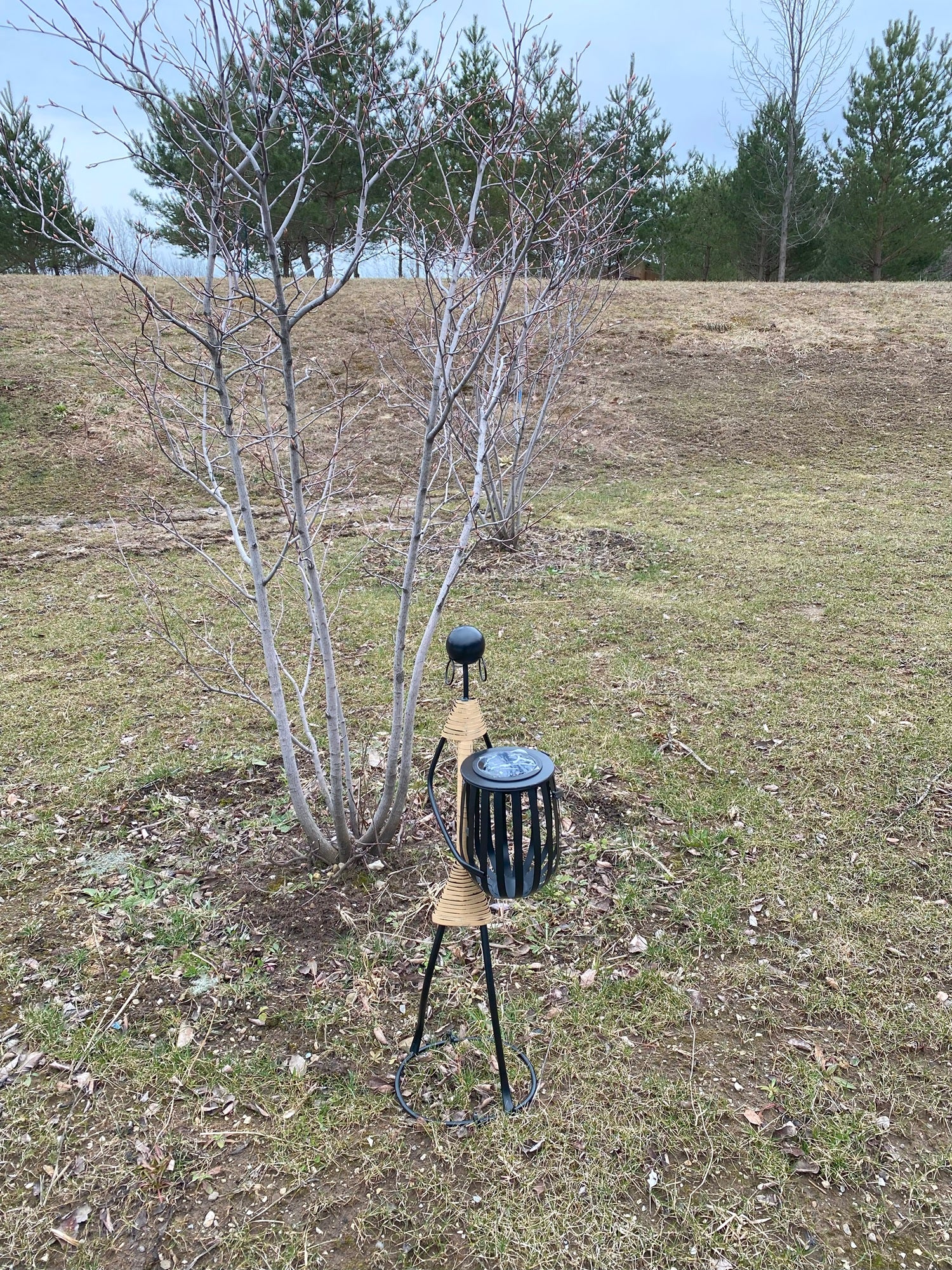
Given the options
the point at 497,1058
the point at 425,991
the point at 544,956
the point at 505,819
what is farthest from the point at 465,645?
the point at 544,956

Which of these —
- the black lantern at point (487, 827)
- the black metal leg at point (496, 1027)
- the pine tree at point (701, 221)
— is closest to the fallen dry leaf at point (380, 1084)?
the black lantern at point (487, 827)

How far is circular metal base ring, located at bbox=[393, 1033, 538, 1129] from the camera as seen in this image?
193 centimetres

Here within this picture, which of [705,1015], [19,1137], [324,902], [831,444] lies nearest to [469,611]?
[324,902]

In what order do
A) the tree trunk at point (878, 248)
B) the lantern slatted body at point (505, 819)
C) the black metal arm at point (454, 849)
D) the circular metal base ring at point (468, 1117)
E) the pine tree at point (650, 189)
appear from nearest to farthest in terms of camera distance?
the lantern slatted body at point (505, 819)
the black metal arm at point (454, 849)
the circular metal base ring at point (468, 1117)
the pine tree at point (650, 189)
the tree trunk at point (878, 248)

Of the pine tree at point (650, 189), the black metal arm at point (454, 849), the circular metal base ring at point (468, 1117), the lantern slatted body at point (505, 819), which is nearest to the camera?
the lantern slatted body at point (505, 819)

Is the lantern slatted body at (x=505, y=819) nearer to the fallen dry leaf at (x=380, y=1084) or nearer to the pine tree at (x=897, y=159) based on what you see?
the fallen dry leaf at (x=380, y=1084)

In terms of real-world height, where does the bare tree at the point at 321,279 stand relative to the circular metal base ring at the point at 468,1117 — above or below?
above

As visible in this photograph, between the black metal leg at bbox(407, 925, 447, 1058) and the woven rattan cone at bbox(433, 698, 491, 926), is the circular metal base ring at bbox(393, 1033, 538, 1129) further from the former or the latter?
the woven rattan cone at bbox(433, 698, 491, 926)

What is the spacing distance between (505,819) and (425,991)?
66 cm

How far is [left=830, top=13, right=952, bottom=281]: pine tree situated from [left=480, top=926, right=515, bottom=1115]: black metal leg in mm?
18825

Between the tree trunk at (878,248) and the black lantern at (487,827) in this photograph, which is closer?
the black lantern at (487,827)

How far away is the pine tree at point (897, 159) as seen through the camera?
48.5ft

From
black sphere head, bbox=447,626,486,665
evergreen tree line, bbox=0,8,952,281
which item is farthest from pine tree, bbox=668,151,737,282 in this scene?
black sphere head, bbox=447,626,486,665

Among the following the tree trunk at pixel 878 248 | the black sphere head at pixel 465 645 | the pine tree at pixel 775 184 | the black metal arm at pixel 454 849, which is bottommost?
the black metal arm at pixel 454 849
